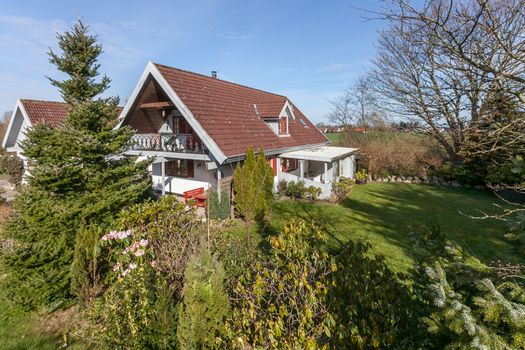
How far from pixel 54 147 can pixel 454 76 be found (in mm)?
9088

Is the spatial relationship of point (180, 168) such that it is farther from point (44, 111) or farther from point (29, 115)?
point (44, 111)

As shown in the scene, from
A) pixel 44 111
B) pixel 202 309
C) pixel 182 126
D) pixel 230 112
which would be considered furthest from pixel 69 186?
pixel 44 111

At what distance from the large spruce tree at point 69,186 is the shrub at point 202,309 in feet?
10.0

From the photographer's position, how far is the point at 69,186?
23.7ft

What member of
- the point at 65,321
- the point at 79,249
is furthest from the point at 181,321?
the point at 65,321

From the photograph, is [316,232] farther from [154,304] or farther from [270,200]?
[270,200]

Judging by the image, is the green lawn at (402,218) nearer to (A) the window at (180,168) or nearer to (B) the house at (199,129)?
(B) the house at (199,129)

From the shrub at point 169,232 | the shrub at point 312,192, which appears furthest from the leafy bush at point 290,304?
the shrub at point 312,192

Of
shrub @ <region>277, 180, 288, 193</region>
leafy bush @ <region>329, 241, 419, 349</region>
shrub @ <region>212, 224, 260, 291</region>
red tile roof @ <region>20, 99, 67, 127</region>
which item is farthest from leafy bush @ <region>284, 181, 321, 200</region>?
red tile roof @ <region>20, 99, 67, 127</region>

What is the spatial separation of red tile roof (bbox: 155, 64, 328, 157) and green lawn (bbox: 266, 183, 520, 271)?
12.7 feet

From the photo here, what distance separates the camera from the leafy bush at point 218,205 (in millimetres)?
11758

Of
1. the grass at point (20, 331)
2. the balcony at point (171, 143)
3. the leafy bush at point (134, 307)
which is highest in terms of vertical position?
the balcony at point (171, 143)

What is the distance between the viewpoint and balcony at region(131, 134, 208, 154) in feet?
43.9

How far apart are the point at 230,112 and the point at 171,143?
3.66 metres
